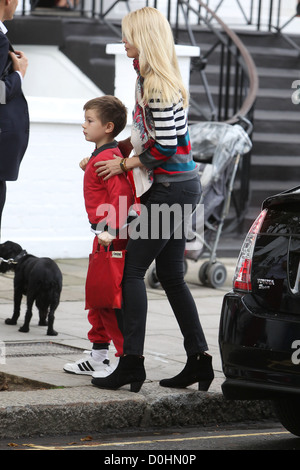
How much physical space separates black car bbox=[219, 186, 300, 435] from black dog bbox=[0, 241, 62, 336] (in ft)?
8.51

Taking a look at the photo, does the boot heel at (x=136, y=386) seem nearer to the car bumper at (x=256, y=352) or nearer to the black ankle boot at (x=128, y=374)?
the black ankle boot at (x=128, y=374)

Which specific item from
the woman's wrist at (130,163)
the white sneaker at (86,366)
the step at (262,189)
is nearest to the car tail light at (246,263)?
the woman's wrist at (130,163)

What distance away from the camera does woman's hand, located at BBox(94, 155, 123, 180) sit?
5898 millimetres

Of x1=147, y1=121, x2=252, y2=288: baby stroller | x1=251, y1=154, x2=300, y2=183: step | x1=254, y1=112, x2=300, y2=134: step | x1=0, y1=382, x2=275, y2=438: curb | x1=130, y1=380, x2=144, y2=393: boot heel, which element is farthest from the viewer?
x1=254, y1=112, x2=300, y2=134: step

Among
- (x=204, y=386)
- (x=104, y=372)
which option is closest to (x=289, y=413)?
(x=204, y=386)

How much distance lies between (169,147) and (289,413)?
60.1 inches

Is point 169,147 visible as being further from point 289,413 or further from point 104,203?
point 289,413

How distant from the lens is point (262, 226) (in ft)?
17.1

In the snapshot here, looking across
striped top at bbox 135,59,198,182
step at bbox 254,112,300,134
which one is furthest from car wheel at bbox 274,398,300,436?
step at bbox 254,112,300,134

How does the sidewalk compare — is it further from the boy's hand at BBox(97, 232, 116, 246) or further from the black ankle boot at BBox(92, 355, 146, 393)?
the boy's hand at BBox(97, 232, 116, 246)
